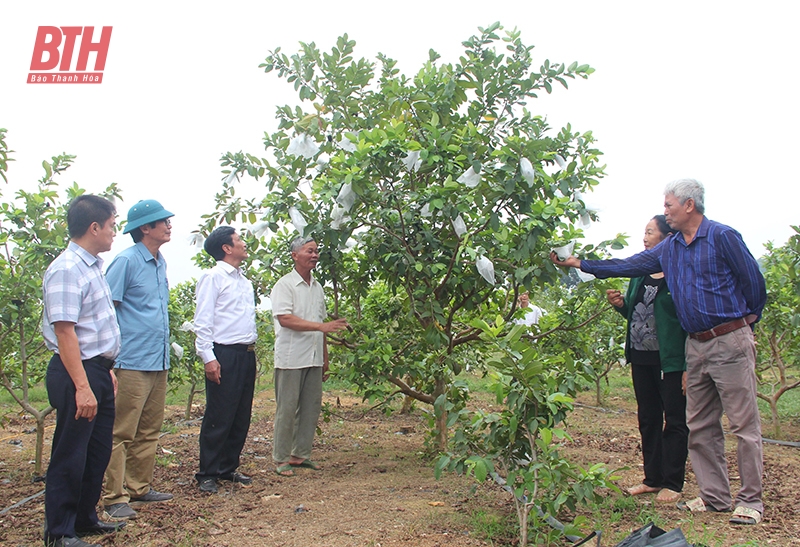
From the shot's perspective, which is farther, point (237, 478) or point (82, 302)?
point (237, 478)

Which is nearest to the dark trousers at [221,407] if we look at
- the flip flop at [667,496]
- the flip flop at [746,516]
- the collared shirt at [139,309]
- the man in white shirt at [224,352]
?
the man in white shirt at [224,352]

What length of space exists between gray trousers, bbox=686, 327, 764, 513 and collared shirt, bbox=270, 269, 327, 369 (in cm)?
243

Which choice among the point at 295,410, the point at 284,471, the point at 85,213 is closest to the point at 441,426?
the point at 295,410

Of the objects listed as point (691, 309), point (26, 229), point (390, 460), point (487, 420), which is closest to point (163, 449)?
point (390, 460)

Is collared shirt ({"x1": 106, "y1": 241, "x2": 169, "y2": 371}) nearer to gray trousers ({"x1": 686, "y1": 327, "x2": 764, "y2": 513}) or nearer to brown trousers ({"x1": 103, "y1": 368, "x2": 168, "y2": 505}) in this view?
brown trousers ({"x1": 103, "y1": 368, "x2": 168, "y2": 505})

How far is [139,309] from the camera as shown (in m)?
3.75

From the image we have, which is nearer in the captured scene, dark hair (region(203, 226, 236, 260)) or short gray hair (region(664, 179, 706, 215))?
short gray hair (region(664, 179, 706, 215))

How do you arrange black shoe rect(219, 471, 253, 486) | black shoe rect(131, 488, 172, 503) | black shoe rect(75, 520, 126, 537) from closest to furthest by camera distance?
black shoe rect(75, 520, 126, 537) < black shoe rect(131, 488, 172, 503) < black shoe rect(219, 471, 253, 486)

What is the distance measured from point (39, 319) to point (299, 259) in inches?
81.4

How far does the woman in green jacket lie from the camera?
12.7 feet

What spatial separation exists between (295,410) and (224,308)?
910 millimetres

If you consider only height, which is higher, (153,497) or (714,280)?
(714,280)

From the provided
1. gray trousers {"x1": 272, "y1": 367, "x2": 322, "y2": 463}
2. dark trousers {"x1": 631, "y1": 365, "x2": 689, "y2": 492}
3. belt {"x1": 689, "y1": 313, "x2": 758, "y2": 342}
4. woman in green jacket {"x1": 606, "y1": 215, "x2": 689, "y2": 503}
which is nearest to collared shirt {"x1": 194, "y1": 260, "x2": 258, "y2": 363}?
gray trousers {"x1": 272, "y1": 367, "x2": 322, "y2": 463}

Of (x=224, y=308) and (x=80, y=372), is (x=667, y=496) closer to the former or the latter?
(x=224, y=308)
